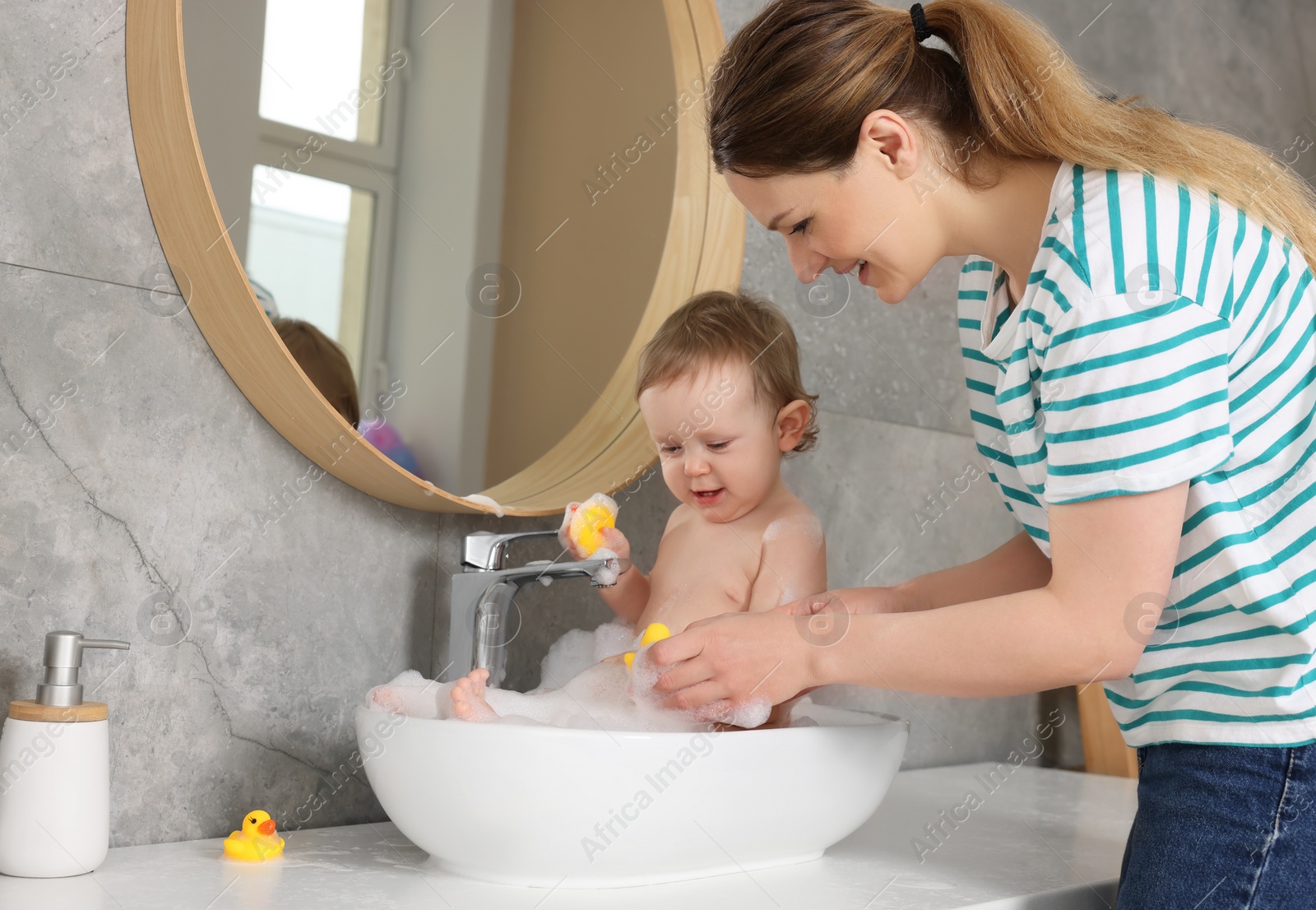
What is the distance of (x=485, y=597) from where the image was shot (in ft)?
3.29

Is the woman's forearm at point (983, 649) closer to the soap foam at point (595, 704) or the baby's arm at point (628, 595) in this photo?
the soap foam at point (595, 704)

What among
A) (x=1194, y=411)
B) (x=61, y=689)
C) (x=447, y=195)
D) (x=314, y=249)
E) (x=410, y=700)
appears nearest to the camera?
(x=1194, y=411)

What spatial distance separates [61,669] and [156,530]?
172 millimetres

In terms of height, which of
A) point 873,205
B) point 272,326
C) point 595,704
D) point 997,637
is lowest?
point 595,704

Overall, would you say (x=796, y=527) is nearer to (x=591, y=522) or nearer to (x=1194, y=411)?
(x=591, y=522)

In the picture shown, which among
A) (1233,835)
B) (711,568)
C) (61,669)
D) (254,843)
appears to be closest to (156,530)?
(61,669)

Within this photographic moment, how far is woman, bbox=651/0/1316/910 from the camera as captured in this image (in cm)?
70

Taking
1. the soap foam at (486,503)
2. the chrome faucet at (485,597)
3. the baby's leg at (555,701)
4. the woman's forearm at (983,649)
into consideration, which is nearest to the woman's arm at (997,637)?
the woman's forearm at (983,649)

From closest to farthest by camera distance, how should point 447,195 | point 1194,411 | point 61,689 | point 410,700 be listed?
point 1194,411 < point 61,689 < point 410,700 < point 447,195

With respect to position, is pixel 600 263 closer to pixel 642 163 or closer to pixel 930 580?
pixel 642 163

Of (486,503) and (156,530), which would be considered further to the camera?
(486,503)

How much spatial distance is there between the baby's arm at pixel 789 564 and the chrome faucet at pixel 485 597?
19 centimetres

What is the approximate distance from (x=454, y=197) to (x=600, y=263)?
0.68ft

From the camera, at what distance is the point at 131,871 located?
2.73 ft
